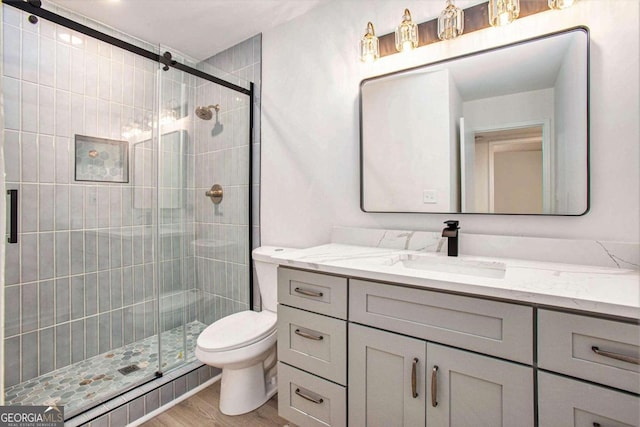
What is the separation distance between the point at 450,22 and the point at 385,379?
1.58 meters

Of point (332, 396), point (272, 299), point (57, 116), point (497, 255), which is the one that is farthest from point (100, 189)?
point (497, 255)

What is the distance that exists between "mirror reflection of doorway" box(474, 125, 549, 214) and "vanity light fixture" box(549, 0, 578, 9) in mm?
473

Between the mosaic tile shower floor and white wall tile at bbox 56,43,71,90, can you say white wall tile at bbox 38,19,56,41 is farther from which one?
the mosaic tile shower floor

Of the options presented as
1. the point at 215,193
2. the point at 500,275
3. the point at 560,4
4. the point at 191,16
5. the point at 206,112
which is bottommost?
the point at 500,275

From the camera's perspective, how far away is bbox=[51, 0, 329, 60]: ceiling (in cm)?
188

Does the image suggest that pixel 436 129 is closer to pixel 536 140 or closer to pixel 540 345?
pixel 536 140

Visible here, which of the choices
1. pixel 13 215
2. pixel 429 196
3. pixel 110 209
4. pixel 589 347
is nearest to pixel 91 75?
pixel 110 209

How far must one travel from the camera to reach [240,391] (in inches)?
65.4

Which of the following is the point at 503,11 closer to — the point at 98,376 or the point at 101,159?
the point at 101,159

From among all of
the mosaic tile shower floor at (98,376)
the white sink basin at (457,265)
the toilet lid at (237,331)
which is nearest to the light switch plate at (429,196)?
the white sink basin at (457,265)

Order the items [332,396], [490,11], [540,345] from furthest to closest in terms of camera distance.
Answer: [490,11]
[332,396]
[540,345]

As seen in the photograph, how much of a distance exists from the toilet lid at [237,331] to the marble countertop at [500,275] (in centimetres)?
55

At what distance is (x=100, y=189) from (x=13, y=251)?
0.57 m

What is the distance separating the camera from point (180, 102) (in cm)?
200
